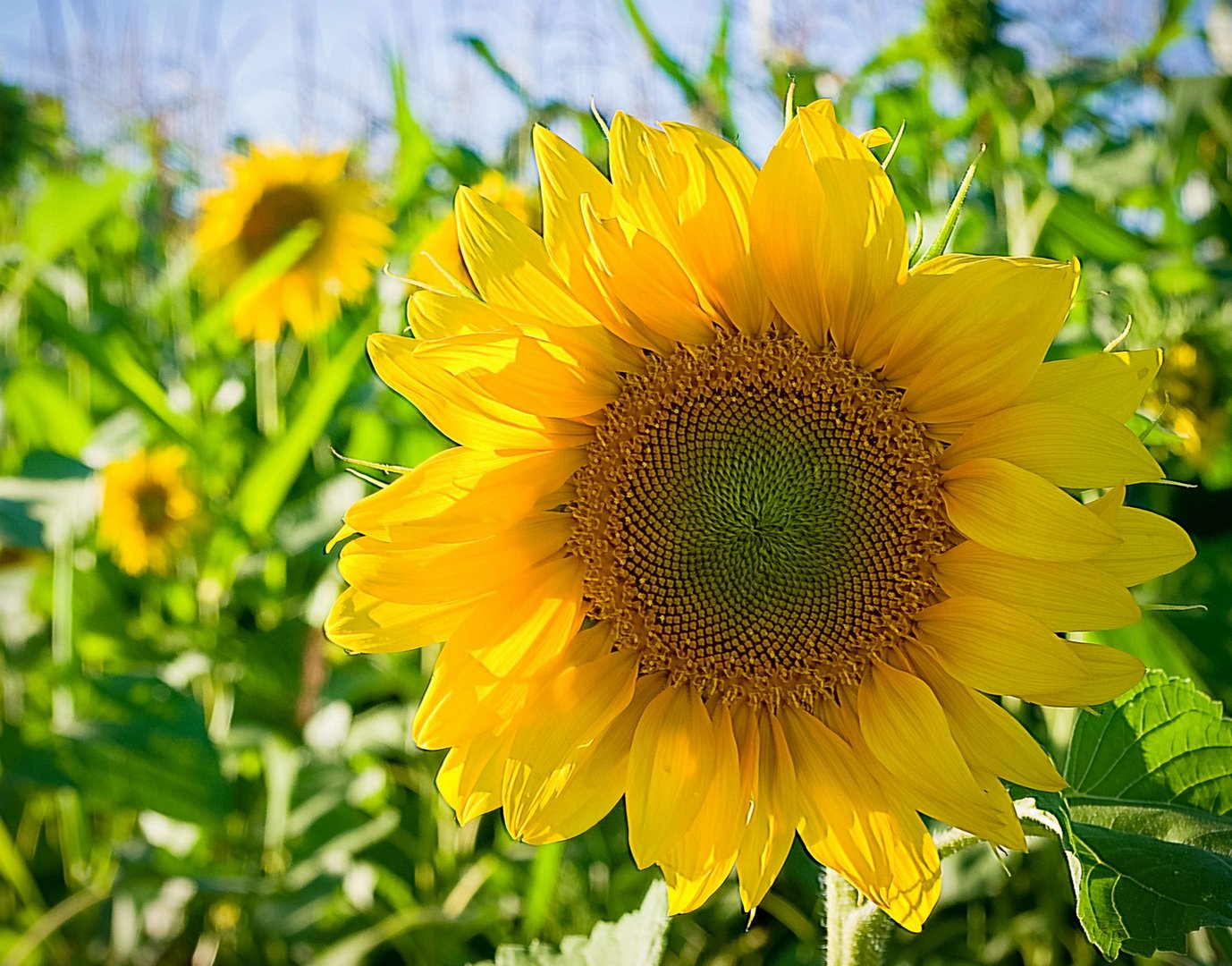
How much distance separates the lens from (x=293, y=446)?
174 cm

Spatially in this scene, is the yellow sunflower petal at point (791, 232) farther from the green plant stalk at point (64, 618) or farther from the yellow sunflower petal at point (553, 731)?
the green plant stalk at point (64, 618)

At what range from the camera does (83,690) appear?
5.98ft

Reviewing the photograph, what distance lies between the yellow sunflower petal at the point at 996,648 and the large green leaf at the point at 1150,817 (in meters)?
0.08

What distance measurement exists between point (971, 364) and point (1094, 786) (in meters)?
0.31

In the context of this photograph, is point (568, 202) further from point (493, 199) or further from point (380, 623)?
point (493, 199)

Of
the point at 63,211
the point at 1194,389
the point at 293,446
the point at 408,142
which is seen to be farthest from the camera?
the point at 63,211

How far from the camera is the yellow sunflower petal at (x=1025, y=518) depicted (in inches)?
25.5

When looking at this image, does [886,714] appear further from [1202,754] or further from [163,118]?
[163,118]

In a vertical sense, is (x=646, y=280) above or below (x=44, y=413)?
above

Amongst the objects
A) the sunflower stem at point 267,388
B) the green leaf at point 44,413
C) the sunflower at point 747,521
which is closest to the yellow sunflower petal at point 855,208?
the sunflower at point 747,521

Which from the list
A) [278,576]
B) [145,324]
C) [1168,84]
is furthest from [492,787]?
[145,324]

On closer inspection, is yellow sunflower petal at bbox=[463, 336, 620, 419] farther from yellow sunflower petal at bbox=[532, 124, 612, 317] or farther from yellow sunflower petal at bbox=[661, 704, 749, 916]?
yellow sunflower petal at bbox=[661, 704, 749, 916]

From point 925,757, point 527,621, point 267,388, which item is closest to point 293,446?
A: point 267,388

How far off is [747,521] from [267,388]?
171 cm
